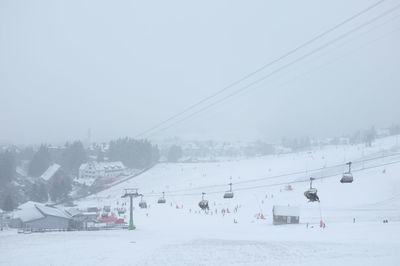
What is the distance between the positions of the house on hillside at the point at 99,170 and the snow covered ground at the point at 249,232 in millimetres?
20986

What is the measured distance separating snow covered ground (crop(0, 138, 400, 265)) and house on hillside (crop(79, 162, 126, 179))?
826 inches

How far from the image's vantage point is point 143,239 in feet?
92.5

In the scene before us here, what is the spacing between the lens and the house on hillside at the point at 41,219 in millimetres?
40625

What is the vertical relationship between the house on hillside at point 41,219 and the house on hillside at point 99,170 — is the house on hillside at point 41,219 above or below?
below

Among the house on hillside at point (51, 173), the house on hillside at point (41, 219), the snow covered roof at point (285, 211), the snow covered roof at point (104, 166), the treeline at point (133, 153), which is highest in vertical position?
the treeline at point (133, 153)

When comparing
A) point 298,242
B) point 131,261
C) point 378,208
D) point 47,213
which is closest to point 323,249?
point 298,242

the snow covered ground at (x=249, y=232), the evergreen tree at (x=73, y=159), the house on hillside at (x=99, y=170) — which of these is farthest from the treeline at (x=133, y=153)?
the snow covered ground at (x=249, y=232)

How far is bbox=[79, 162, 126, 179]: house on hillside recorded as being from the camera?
312ft

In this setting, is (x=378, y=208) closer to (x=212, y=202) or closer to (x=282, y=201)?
(x=282, y=201)

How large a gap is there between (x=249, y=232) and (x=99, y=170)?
7085cm

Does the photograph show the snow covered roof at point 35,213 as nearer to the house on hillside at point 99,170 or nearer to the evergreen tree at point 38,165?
the house on hillside at point 99,170

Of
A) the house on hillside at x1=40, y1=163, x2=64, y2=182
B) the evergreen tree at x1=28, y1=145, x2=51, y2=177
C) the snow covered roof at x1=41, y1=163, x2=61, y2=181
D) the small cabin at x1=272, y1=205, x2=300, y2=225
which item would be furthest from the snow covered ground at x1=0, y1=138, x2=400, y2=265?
the evergreen tree at x1=28, y1=145, x2=51, y2=177

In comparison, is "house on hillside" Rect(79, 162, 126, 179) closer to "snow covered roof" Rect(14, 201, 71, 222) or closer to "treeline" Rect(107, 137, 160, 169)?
"treeline" Rect(107, 137, 160, 169)

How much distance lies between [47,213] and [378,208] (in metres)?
35.8
